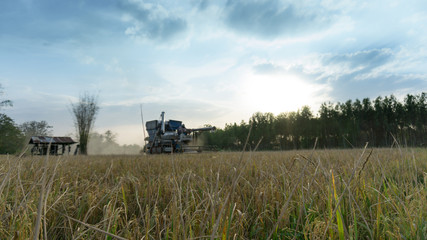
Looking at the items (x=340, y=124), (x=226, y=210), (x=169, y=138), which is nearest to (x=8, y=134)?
(x=169, y=138)

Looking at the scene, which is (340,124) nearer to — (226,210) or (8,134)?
(226,210)

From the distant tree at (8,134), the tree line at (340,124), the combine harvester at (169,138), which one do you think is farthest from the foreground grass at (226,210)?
the distant tree at (8,134)

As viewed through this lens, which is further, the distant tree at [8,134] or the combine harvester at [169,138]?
the distant tree at [8,134]

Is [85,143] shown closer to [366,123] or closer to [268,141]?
[268,141]

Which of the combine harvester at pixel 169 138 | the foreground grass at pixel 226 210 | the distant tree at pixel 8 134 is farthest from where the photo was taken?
the distant tree at pixel 8 134

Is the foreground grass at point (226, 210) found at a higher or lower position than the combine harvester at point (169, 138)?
lower

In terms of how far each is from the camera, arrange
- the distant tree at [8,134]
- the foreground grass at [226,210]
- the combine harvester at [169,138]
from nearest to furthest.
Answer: the foreground grass at [226,210], the combine harvester at [169,138], the distant tree at [8,134]

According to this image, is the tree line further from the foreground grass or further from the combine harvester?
the foreground grass

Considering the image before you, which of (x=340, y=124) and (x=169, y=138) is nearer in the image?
(x=169, y=138)

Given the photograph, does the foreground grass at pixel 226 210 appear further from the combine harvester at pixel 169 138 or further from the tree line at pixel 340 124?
the tree line at pixel 340 124

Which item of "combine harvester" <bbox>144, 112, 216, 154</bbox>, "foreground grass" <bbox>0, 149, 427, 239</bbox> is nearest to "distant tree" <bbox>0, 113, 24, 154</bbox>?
"combine harvester" <bbox>144, 112, 216, 154</bbox>

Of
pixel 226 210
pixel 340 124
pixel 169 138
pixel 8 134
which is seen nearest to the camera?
pixel 226 210

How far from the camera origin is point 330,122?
3012 cm

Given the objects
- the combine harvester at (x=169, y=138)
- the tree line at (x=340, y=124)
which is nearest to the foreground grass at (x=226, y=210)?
the combine harvester at (x=169, y=138)
